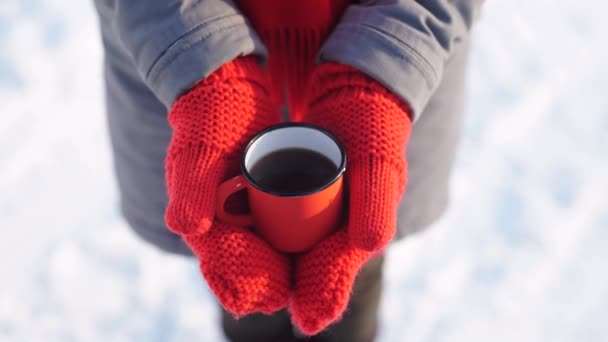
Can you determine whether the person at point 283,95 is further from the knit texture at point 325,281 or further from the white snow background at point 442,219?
the white snow background at point 442,219

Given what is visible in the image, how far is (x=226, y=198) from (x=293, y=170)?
81 millimetres

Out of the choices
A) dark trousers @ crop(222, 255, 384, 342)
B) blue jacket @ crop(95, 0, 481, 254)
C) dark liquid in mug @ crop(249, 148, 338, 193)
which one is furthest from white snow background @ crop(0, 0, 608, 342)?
dark liquid in mug @ crop(249, 148, 338, 193)

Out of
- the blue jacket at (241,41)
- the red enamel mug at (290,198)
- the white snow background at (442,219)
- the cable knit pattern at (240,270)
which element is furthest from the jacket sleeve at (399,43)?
the white snow background at (442,219)

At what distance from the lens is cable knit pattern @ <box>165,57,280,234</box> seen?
70 cm

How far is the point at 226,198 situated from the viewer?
738 millimetres

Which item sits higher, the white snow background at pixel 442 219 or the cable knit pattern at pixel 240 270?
the cable knit pattern at pixel 240 270

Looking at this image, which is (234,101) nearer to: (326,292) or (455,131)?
(326,292)

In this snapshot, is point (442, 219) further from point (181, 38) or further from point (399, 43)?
point (181, 38)

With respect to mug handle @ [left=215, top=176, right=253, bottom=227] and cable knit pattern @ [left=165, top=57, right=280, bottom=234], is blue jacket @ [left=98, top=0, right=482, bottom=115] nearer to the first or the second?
cable knit pattern @ [left=165, top=57, right=280, bottom=234]

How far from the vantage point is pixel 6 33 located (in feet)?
5.46

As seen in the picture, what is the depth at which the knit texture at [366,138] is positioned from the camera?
0.70m

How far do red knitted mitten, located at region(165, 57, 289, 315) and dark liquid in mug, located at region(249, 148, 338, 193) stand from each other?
34 millimetres

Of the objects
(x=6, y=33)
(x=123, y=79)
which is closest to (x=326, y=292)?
(x=123, y=79)

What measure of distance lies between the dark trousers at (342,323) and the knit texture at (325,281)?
282 millimetres
